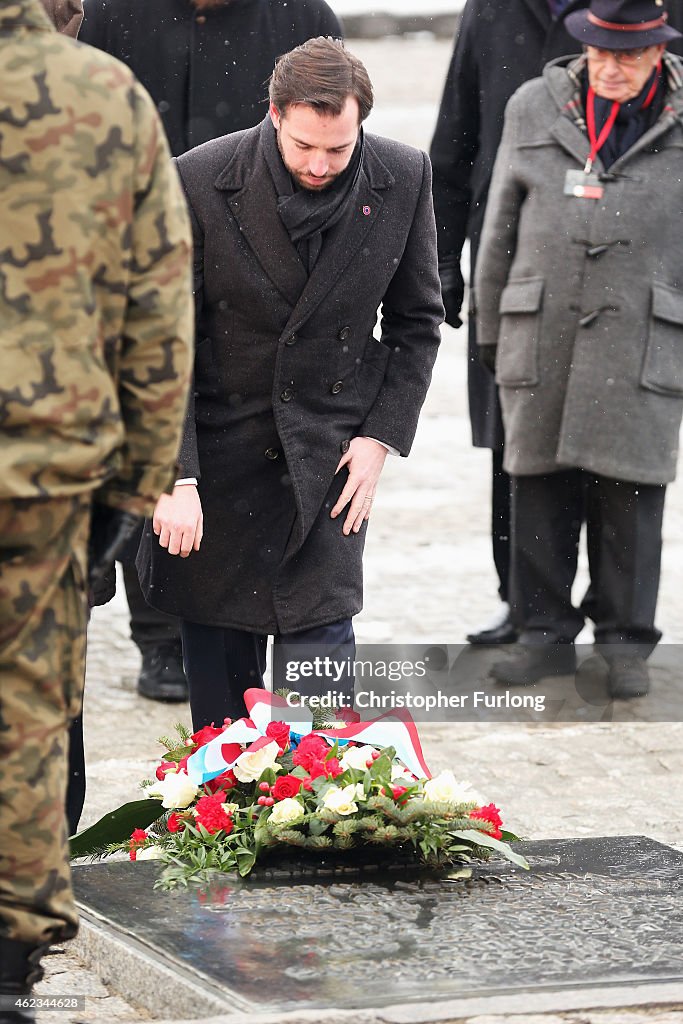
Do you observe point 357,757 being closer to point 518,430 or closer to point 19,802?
point 19,802

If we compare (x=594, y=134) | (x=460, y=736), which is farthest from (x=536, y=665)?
(x=594, y=134)

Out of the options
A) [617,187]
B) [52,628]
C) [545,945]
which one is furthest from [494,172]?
[52,628]

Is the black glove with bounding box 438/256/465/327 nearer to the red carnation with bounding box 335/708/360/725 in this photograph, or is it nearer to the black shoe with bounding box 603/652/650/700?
the black shoe with bounding box 603/652/650/700

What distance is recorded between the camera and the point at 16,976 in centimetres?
290

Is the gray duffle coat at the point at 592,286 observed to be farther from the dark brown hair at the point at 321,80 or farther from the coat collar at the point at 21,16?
the coat collar at the point at 21,16

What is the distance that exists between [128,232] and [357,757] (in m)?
1.57

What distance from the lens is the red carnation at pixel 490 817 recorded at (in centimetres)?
394

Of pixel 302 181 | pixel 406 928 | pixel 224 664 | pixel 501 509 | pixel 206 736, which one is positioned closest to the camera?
pixel 406 928

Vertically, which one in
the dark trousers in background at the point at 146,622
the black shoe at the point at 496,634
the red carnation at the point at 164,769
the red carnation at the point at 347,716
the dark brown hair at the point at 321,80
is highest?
the dark brown hair at the point at 321,80

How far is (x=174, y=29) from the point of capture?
19.2ft

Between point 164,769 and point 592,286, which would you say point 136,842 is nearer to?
point 164,769

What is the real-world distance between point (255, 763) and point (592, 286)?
2522 mm

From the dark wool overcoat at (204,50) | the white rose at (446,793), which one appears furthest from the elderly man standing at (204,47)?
the white rose at (446,793)

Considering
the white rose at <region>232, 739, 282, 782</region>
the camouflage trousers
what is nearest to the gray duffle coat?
the white rose at <region>232, 739, 282, 782</region>
